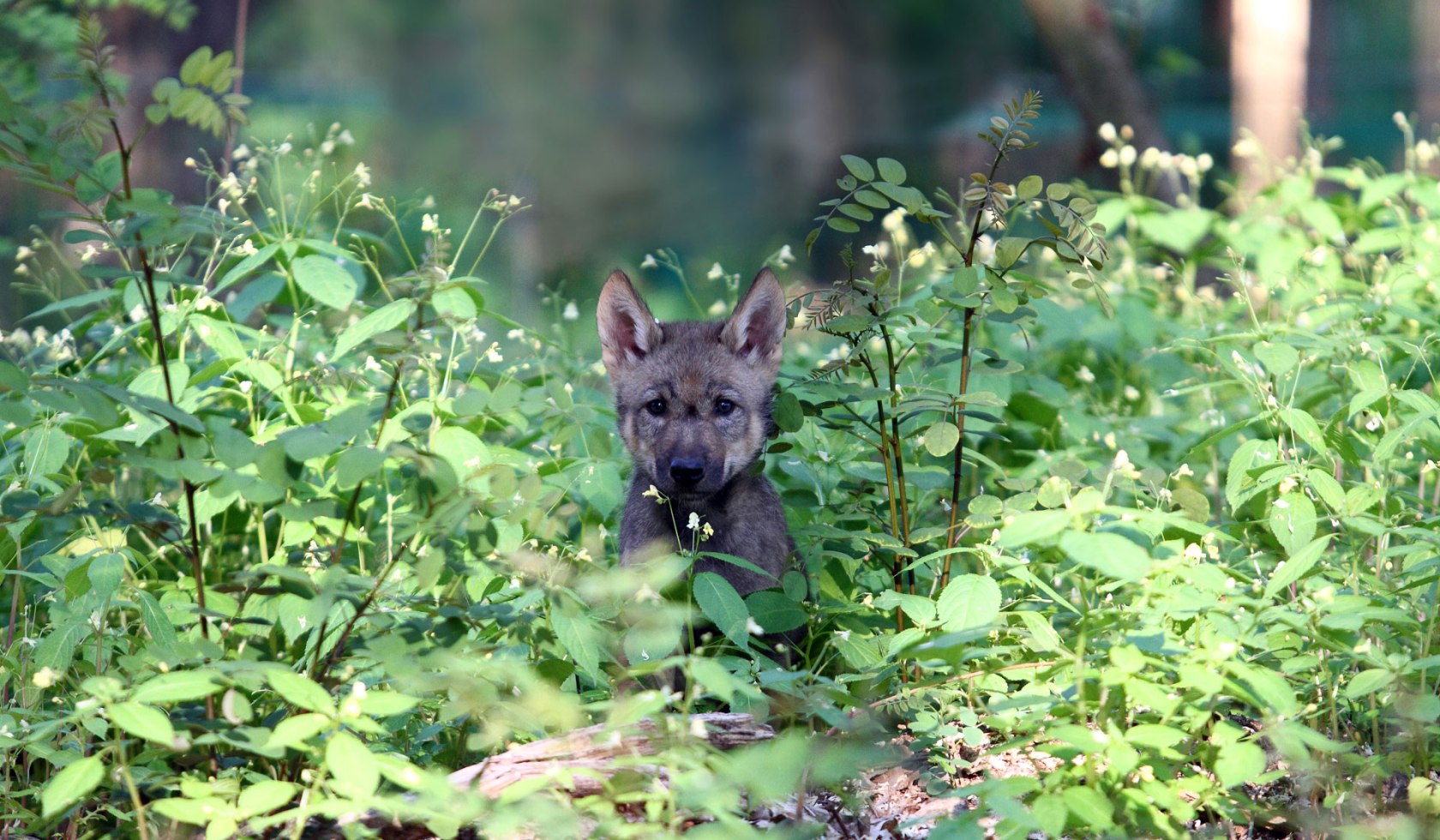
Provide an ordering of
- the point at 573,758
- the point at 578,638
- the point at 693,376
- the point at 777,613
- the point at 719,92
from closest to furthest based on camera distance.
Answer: the point at 573,758, the point at 578,638, the point at 777,613, the point at 693,376, the point at 719,92

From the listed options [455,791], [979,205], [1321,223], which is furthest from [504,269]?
[455,791]

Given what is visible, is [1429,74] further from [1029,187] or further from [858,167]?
[858,167]

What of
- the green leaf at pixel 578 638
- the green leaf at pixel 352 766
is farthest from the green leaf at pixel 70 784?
the green leaf at pixel 578 638

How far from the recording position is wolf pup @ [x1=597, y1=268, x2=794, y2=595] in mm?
4219

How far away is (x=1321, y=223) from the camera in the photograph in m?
5.78

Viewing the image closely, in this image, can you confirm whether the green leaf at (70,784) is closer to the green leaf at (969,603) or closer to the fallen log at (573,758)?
the fallen log at (573,758)

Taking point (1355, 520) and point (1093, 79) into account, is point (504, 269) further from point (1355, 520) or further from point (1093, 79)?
point (1355, 520)

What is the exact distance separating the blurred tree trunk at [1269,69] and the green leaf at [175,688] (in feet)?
25.1

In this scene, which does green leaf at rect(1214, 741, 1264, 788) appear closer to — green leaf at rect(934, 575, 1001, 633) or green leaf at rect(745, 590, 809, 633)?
green leaf at rect(934, 575, 1001, 633)

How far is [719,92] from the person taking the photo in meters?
20.9

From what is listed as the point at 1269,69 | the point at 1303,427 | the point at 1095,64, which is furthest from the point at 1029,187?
the point at 1269,69

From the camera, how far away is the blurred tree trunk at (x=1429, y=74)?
33.5ft

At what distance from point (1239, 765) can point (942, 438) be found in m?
1.14

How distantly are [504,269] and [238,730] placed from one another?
30.9 ft
